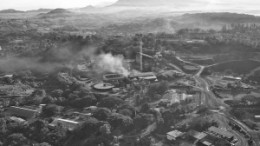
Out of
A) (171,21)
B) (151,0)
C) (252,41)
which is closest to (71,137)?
(252,41)

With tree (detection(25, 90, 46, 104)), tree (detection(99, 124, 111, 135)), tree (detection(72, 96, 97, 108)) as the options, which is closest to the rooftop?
tree (detection(99, 124, 111, 135))

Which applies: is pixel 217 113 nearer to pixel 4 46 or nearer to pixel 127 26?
pixel 4 46

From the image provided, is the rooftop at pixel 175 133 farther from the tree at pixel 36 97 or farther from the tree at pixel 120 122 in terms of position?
→ the tree at pixel 36 97

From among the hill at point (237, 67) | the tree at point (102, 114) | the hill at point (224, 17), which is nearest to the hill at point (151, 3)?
the hill at point (224, 17)

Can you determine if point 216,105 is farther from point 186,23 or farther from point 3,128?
point 186,23

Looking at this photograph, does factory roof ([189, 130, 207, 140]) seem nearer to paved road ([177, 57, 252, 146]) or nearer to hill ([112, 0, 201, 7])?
paved road ([177, 57, 252, 146])

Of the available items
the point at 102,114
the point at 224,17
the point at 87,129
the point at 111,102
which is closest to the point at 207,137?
the point at 102,114
